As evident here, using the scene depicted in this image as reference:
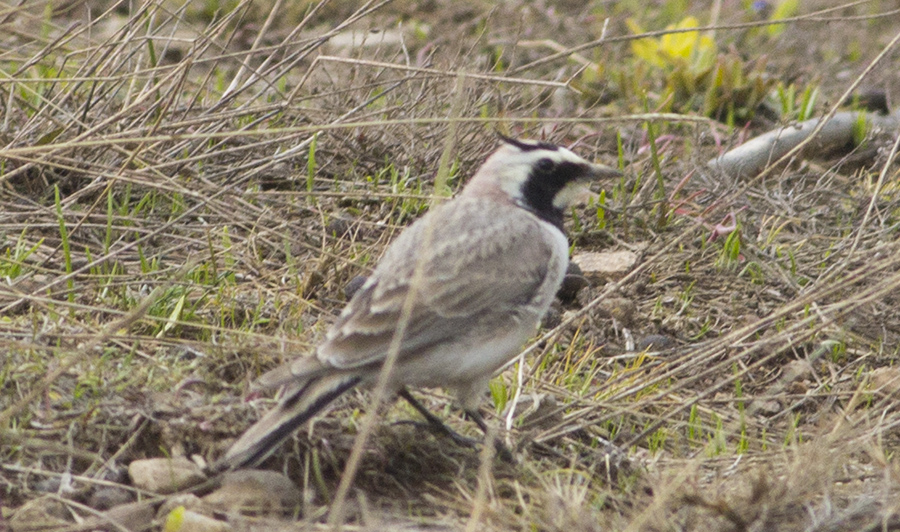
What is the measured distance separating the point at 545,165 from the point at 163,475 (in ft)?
5.83

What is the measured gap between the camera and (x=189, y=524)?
316 centimetres

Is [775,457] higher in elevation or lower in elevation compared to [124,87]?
lower

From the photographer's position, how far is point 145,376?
12.9ft

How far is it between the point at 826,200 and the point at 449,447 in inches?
124

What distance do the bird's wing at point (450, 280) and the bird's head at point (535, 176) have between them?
0.10 m

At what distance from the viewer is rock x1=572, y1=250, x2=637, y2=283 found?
17.5 ft

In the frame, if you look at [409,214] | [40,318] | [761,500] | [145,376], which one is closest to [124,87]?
[409,214]

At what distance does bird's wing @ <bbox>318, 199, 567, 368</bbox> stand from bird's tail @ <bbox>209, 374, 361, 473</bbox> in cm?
8

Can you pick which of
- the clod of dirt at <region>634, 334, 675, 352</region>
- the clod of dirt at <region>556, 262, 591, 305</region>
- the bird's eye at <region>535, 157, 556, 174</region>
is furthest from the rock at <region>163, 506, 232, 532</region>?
the clod of dirt at <region>556, 262, 591, 305</region>

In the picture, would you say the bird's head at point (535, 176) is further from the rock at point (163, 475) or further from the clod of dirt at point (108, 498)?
the clod of dirt at point (108, 498)

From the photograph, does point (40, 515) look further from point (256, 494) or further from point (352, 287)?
point (352, 287)

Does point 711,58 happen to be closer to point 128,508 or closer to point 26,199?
point 26,199

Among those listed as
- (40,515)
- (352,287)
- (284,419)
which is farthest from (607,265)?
(40,515)

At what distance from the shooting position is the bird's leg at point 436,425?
3.95 meters
